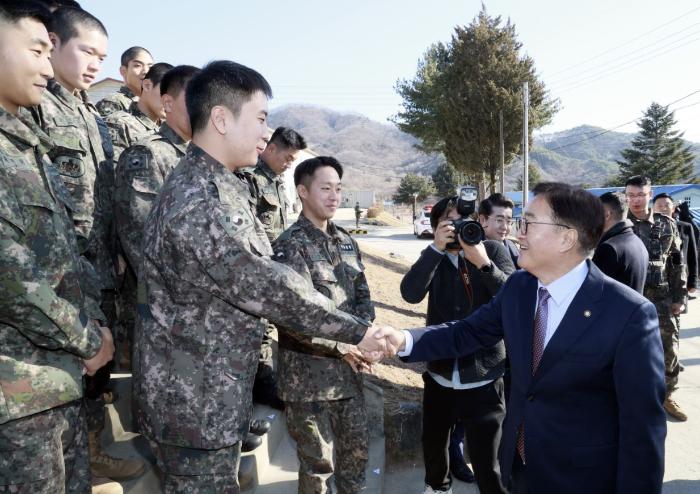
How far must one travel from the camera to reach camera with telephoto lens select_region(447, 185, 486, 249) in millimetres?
2887

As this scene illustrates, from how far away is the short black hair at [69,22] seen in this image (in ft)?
8.55

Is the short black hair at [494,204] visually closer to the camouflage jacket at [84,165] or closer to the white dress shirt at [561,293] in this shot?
the white dress shirt at [561,293]

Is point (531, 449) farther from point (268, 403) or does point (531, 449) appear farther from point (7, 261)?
point (268, 403)

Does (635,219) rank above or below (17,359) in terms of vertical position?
above

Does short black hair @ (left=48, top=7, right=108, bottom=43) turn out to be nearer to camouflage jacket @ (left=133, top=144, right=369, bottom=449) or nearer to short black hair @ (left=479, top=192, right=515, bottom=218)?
camouflage jacket @ (left=133, top=144, right=369, bottom=449)

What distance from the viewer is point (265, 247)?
76.4 inches

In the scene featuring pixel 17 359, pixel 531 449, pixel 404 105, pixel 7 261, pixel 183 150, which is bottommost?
pixel 531 449

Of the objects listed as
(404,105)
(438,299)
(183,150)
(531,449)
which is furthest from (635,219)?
(404,105)

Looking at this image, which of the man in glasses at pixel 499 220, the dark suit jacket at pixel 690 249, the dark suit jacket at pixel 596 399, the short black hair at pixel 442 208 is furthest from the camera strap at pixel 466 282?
the dark suit jacket at pixel 690 249

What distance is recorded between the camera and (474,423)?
2916 millimetres

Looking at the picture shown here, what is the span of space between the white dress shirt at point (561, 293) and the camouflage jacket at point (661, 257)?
12.2ft

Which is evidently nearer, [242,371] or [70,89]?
[242,371]

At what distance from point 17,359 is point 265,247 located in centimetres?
91

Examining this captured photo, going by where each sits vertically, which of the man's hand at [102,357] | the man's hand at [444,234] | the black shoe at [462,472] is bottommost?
the black shoe at [462,472]
